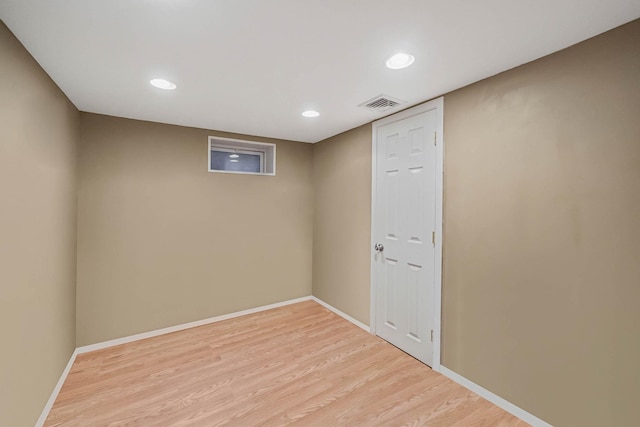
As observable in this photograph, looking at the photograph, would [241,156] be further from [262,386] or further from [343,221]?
[262,386]

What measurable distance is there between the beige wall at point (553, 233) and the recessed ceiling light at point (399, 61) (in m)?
Result: 0.66

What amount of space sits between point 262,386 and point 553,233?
7.41 feet

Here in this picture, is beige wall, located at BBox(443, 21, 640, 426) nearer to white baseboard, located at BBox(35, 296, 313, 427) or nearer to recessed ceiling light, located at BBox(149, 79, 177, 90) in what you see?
recessed ceiling light, located at BBox(149, 79, 177, 90)

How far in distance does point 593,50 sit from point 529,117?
15.7 inches

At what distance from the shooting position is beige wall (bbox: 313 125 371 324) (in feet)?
10.0

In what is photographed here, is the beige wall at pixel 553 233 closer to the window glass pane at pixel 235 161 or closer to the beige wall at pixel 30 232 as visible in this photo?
the window glass pane at pixel 235 161

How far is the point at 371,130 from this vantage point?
291cm

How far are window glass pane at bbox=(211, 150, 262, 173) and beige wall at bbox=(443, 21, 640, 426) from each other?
2.42m

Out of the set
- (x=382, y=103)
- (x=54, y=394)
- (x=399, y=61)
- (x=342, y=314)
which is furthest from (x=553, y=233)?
(x=54, y=394)

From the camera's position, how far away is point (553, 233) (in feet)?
5.25

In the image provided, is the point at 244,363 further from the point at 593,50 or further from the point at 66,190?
the point at 593,50

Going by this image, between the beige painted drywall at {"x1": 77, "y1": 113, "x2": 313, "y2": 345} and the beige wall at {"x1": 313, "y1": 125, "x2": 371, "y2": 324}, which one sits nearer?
the beige painted drywall at {"x1": 77, "y1": 113, "x2": 313, "y2": 345}

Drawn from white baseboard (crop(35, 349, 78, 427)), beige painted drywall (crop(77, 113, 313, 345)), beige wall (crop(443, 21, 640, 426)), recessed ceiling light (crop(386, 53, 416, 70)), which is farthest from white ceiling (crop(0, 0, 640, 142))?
white baseboard (crop(35, 349, 78, 427))

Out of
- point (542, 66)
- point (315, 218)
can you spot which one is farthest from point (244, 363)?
point (542, 66)
